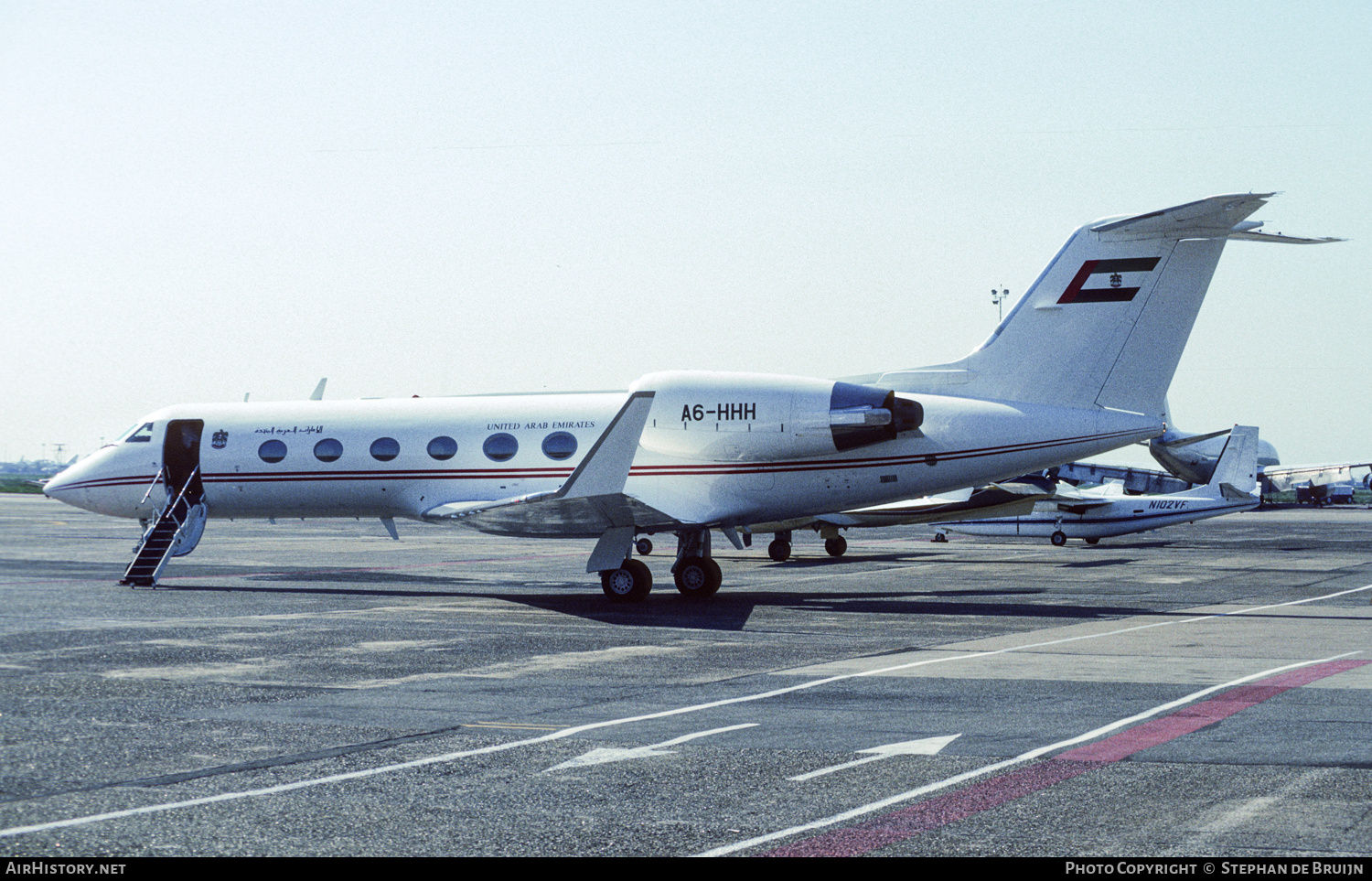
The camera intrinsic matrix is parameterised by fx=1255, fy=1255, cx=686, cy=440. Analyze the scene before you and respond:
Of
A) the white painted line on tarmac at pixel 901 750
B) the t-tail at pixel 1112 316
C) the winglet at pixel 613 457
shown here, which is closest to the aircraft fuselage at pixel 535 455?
the t-tail at pixel 1112 316

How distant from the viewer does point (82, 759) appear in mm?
8836

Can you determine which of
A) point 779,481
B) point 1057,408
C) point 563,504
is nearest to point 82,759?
point 563,504

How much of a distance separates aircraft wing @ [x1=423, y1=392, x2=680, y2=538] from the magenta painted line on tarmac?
10.6 metres

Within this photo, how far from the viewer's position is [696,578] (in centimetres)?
2356

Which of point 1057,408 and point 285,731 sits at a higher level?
point 1057,408

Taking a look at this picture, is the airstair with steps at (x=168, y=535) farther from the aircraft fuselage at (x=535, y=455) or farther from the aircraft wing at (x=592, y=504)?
Result: the aircraft wing at (x=592, y=504)

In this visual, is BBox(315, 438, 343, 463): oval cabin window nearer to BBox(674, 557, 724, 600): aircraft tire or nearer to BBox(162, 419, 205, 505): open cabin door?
BBox(162, 419, 205, 505): open cabin door

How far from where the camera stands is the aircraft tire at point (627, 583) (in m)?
22.0

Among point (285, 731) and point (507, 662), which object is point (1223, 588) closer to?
point (507, 662)

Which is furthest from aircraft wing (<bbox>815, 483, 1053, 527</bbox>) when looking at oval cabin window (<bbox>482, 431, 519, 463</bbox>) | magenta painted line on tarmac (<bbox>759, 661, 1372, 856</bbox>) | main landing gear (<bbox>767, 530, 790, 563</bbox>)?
magenta painted line on tarmac (<bbox>759, 661, 1372, 856</bbox>)

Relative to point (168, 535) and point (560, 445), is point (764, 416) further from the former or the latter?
point (168, 535)

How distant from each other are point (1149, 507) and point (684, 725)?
3450 centimetres

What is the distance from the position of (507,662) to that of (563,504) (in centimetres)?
680

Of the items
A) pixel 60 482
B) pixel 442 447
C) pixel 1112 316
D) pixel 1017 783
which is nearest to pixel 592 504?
pixel 442 447
